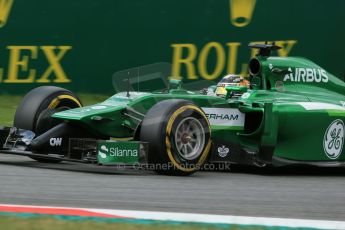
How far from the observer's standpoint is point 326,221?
18.6ft

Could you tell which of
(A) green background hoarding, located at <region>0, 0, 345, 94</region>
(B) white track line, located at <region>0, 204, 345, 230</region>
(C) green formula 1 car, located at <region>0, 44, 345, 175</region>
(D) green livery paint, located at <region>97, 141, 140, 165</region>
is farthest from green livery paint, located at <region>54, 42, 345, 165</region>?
(A) green background hoarding, located at <region>0, 0, 345, 94</region>

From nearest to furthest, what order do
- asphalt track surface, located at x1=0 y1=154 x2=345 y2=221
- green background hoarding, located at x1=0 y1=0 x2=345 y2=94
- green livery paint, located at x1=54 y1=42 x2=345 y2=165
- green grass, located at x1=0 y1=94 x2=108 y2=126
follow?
asphalt track surface, located at x1=0 y1=154 x2=345 y2=221, green livery paint, located at x1=54 y1=42 x2=345 y2=165, green grass, located at x1=0 y1=94 x2=108 y2=126, green background hoarding, located at x1=0 y1=0 x2=345 y2=94

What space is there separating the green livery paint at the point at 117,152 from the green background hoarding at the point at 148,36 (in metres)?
6.24

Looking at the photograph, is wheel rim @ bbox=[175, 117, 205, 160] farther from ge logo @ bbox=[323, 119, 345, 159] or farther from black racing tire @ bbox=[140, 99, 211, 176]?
ge logo @ bbox=[323, 119, 345, 159]

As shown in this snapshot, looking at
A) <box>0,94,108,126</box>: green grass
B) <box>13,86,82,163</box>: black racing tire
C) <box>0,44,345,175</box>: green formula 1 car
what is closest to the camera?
<box>0,44,345,175</box>: green formula 1 car

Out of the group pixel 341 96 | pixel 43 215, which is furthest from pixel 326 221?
pixel 341 96

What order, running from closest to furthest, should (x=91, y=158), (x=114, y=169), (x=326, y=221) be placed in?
(x=326, y=221), (x=91, y=158), (x=114, y=169)

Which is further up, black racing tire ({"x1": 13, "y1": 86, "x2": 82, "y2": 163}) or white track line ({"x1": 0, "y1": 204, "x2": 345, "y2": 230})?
black racing tire ({"x1": 13, "y1": 86, "x2": 82, "y2": 163})

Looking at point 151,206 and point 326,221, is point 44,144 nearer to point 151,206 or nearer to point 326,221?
point 151,206

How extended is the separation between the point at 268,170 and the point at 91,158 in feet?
7.88

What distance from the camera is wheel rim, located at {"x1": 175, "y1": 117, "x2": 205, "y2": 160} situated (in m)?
7.71

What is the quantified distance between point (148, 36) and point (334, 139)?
19.6 feet

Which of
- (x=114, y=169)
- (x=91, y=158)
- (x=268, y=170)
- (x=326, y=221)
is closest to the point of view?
(x=326, y=221)

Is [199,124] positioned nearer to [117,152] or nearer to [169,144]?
[169,144]
